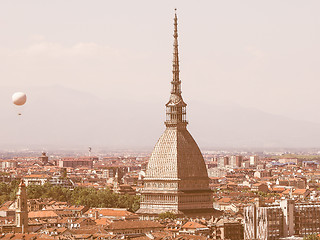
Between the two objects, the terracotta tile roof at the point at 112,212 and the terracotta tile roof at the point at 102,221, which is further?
the terracotta tile roof at the point at 112,212

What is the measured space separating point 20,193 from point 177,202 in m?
29.1

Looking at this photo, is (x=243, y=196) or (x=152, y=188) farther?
(x=243, y=196)

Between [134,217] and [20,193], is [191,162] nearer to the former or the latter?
[134,217]

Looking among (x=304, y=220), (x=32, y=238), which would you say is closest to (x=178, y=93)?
(x=304, y=220)

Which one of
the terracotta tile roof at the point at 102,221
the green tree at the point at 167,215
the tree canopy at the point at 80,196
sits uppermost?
the tree canopy at the point at 80,196

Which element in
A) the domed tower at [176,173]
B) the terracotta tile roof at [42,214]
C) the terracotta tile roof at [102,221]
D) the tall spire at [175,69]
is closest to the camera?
the terracotta tile roof at [102,221]

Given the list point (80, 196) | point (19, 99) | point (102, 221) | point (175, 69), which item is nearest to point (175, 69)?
point (175, 69)

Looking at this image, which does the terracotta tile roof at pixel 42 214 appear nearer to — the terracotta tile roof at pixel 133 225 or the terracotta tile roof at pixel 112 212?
the terracotta tile roof at pixel 112 212

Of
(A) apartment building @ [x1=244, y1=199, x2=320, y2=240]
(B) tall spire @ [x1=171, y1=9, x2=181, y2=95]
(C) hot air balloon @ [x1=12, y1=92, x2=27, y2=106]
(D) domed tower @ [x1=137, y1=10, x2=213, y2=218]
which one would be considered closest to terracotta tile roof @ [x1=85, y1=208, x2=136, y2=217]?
(D) domed tower @ [x1=137, y1=10, x2=213, y2=218]

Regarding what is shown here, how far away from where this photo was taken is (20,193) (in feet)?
297

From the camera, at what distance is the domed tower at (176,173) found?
385ft

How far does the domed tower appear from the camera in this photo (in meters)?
118

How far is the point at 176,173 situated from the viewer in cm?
11894

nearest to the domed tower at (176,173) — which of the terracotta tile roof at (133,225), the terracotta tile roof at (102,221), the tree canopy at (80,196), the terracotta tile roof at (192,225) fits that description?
the tree canopy at (80,196)
